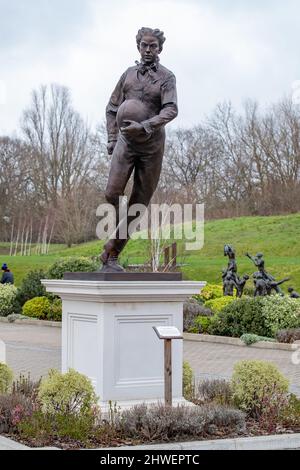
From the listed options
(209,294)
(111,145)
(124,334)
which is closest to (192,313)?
(209,294)

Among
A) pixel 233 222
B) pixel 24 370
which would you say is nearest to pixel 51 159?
pixel 233 222

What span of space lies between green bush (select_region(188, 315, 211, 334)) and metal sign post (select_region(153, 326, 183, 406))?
1139 cm

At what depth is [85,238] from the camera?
4938cm

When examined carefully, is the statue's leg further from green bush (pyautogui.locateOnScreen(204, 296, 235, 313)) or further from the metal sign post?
green bush (pyautogui.locateOnScreen(204, 296, 235, 313))

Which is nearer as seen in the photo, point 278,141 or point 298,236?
point 298,236

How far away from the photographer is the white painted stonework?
740cm

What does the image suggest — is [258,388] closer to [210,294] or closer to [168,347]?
[168,347]

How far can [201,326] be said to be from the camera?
18.5 m

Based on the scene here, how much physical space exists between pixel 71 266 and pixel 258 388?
1605cm

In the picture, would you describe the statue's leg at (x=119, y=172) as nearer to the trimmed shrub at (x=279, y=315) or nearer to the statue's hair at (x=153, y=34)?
the statue's hair at (x=153, y=34)

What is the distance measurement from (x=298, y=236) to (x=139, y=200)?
90.7ft

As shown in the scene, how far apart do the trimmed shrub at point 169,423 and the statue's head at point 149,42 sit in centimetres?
355
